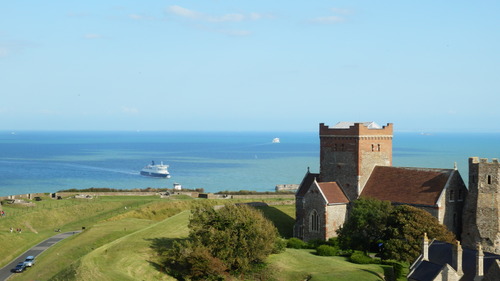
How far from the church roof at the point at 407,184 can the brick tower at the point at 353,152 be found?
1167mm

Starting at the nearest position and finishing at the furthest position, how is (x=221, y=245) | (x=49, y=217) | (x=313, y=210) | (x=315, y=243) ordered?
1. (x=221, y=245)
2. (x=315, y=243)
3. (x=313, y=210)
4. (x=49, y=217)

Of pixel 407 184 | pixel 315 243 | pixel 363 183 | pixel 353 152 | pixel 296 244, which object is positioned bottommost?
pixel 296 244

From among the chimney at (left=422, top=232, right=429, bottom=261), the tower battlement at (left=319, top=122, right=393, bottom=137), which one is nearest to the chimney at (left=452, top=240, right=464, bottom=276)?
the chimney at (left=422, top=232, right=429, bottom=261)

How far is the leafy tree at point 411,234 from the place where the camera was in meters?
46.5

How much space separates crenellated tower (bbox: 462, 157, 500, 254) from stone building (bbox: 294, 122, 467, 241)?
6.26ft

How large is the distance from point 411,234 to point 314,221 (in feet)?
44.0

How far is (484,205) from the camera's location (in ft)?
166

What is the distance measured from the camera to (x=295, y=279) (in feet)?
148

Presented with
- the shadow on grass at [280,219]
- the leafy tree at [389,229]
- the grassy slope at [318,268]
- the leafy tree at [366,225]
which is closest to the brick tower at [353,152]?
the leafy tree at [389,229]

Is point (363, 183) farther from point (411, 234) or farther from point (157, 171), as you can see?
point (157, 171)

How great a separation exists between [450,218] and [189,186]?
101 metres

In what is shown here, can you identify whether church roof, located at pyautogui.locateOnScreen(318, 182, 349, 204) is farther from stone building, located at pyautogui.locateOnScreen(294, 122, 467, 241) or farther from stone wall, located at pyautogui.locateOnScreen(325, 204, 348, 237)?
stone wall, located at pyautogui.locateOnScreen(325, 204, 348, 237)

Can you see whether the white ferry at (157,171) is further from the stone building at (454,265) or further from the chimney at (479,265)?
the chimney at (479,265)

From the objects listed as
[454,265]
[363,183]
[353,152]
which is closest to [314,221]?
[363,183]
